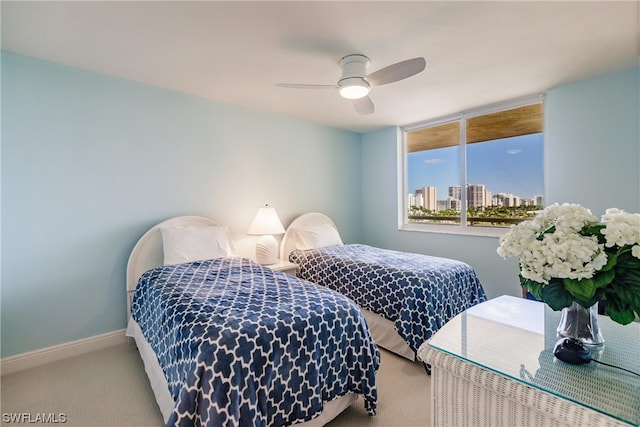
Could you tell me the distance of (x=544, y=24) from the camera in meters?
1.92

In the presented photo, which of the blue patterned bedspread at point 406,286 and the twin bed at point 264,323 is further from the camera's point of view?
the blue patterned bedspread at point 406,286

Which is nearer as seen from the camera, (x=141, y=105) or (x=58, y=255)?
(x=58, y=255)

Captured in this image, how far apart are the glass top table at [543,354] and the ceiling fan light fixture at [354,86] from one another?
66.2 inches

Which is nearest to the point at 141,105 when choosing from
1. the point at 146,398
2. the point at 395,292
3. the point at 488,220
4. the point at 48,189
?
the point at 48,189

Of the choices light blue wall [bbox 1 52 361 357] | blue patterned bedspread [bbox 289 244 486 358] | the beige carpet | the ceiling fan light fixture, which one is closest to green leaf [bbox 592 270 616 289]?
the beige carpet

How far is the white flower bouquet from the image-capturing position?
93 cm

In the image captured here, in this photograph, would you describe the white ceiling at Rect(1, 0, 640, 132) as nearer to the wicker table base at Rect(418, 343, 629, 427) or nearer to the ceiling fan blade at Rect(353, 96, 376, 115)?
the ceiling fan blade at Rect(353, 96, 376, 115)

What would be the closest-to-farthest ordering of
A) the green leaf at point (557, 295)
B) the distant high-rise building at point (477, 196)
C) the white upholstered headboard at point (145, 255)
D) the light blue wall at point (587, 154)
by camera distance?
the green leaf at point (557, 295) < the light blue wall at point (587, 154) < the white upholstered headboard at point (145, 255) < the distant high-rise building at point (477, 196)

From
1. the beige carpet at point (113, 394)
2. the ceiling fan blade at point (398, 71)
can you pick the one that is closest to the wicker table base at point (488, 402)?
the beige carpet at point (113, 394)

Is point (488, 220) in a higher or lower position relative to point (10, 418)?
higher

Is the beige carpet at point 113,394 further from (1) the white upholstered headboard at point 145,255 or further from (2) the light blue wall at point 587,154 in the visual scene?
(2) the light blue wall at point 587,154

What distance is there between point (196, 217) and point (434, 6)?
2.69m

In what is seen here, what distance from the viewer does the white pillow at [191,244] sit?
2.75 metres

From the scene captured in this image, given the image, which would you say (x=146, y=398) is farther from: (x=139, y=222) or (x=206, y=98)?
(x=206, y=98)
